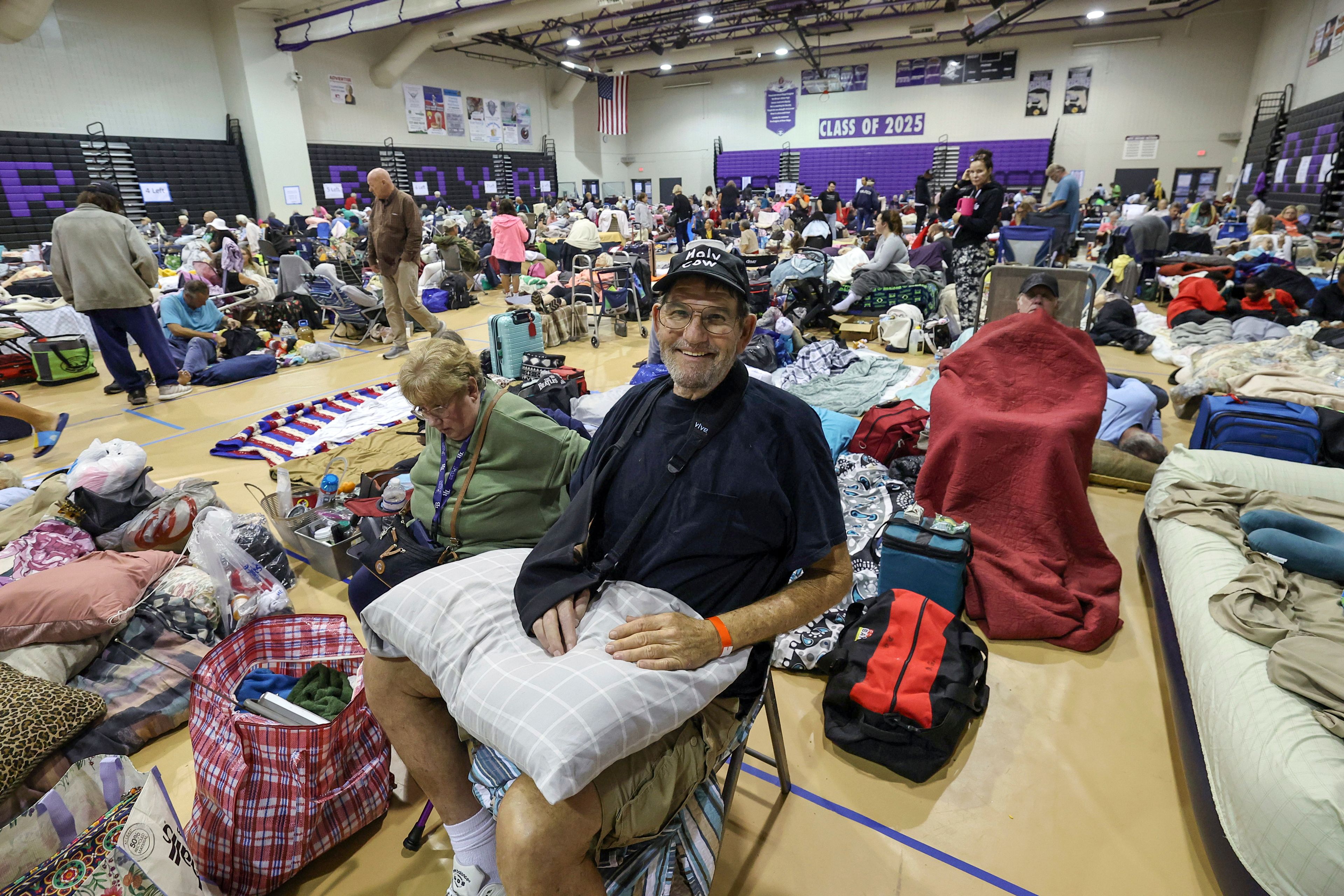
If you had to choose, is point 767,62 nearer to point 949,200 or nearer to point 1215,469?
point 949,200

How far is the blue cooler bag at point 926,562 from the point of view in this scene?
2.66 meters

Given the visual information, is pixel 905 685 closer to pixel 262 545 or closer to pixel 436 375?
pixel 436 375

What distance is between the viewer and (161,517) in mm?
2990

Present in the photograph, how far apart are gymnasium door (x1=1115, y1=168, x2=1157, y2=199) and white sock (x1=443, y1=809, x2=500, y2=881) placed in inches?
935

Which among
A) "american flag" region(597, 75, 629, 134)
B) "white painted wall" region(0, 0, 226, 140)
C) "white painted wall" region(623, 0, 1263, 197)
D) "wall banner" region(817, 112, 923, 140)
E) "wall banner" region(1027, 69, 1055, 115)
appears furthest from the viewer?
"wall banner" region(817, 112, 923, 140)

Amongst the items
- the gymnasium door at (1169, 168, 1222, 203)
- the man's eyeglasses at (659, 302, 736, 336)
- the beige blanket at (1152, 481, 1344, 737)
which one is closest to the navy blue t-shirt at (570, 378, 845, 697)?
the man's eyeglasses at (659, 302, 736, 336)

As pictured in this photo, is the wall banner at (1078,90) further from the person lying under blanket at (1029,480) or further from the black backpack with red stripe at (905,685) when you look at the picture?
the black backpack with red stripe at (905,685)

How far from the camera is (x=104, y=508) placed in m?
2.96

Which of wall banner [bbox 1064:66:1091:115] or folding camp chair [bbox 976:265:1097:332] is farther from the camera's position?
wall banner [bbox 1064:66:1091:115]

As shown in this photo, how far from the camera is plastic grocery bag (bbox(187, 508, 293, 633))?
8.64 feet

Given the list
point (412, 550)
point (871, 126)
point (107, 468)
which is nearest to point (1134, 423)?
point (412, 550)

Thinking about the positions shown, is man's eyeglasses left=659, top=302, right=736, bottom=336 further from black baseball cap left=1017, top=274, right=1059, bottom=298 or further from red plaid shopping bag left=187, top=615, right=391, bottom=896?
black baseball cap left=1017, top=274, right=1059, bottom=298

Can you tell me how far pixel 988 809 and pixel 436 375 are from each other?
208 centimetres

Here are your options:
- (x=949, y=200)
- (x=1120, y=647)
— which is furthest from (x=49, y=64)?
(x=1120, y=647)
